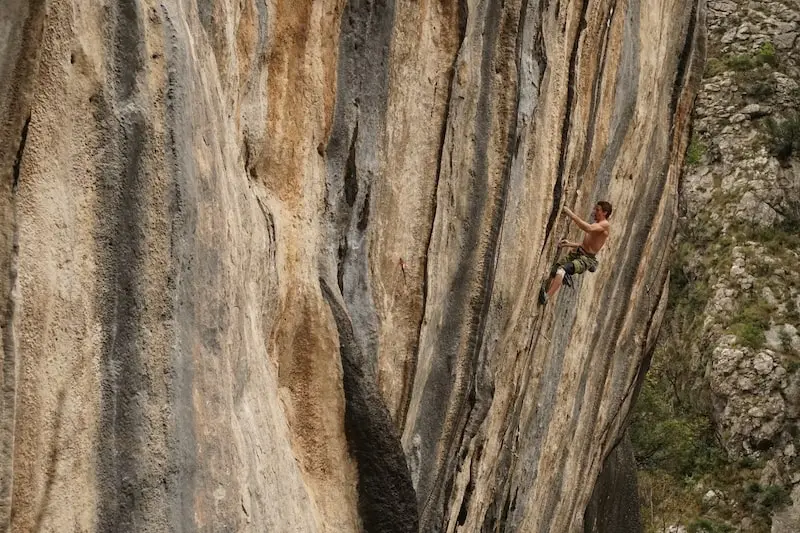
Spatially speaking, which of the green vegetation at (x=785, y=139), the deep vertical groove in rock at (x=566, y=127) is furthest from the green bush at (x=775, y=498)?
the deep vertical groove in rock at (x=566, y=127)

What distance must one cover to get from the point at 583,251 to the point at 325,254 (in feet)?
9.91

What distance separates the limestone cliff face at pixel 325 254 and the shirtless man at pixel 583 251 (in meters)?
0.14

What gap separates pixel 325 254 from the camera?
19.2ft

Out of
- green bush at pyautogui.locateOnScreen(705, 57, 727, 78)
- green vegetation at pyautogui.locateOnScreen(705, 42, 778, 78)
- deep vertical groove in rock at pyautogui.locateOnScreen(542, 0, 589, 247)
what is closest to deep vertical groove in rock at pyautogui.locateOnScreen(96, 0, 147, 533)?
deep vertical groove in rock at pyautogui.locateOnScreen(542, 0, 589, 247)

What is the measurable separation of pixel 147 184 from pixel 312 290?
181cm

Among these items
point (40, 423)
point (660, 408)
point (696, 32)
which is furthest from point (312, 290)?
point (660, 408)

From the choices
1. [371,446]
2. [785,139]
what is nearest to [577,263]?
[371,446]

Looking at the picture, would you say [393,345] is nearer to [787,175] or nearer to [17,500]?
[17,500]

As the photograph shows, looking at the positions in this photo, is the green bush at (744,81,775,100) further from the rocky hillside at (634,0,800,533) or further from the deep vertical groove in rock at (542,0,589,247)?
the deep vertical groove in rock at (542,0,589,247)

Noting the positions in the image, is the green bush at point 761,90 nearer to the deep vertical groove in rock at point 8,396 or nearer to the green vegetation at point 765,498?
the green vegetation at point 765,498

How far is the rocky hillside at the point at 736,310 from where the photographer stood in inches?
659

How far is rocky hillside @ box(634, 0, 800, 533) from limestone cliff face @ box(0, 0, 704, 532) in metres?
6.98

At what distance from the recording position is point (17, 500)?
3590 millimetres

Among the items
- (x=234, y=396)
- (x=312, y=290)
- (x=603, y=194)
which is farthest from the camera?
(x=603, y=194)
